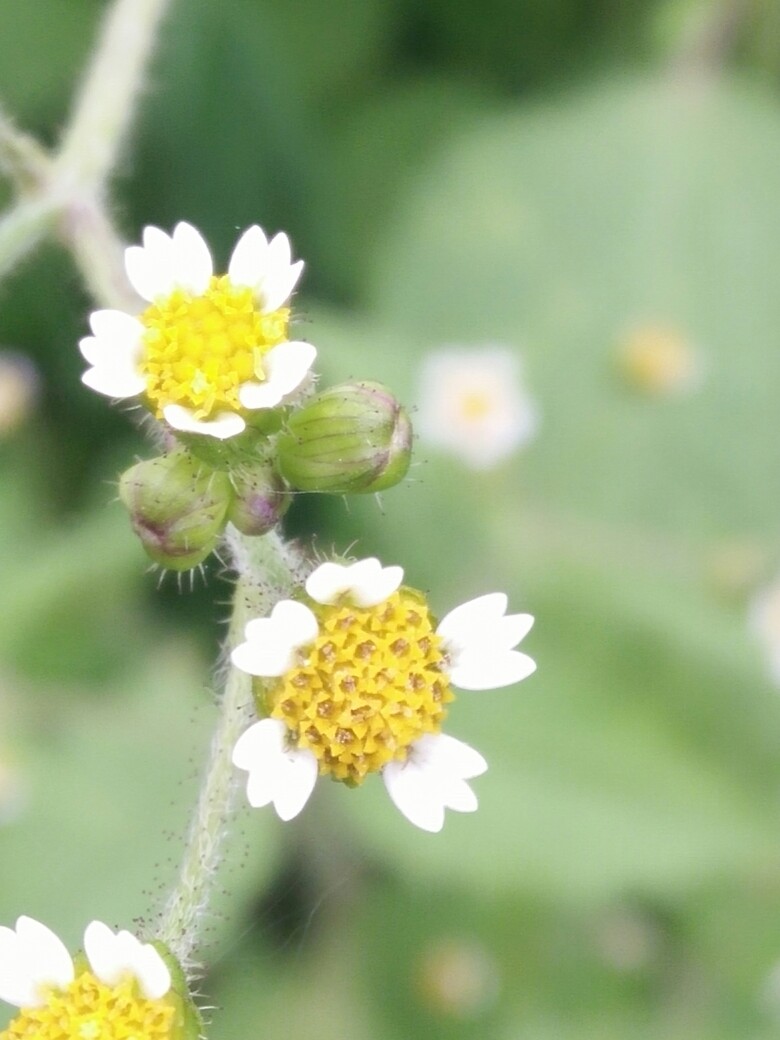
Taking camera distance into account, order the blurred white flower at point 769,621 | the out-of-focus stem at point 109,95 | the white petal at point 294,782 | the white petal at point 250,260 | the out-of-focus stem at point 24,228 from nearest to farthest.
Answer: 1. the white petal at point 294,782
2. the white petal at point 250,260
3. the out-of-focus stem at point 24,228
4. the out-of-focus stem at point 109,95
5. the blurred white flower at point 769,621

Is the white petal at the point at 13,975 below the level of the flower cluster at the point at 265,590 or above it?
below

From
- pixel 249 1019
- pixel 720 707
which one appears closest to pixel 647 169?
pixel 720 707

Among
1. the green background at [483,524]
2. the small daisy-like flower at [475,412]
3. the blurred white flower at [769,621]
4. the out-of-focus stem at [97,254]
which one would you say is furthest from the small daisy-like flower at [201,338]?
the blurred white flower at [769,621]

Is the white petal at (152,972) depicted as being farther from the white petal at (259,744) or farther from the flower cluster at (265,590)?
the white petal at (259,744)

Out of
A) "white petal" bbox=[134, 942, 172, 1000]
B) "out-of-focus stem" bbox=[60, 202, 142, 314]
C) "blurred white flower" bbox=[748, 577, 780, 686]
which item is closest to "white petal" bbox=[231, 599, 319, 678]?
"white petal" bbox=[134, 942, 172, 1000]

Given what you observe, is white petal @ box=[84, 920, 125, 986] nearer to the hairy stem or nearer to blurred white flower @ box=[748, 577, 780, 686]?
the hairy stem

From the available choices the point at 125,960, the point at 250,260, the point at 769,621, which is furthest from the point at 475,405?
the point at 125,960

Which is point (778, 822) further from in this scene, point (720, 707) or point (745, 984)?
point (745, 984)
